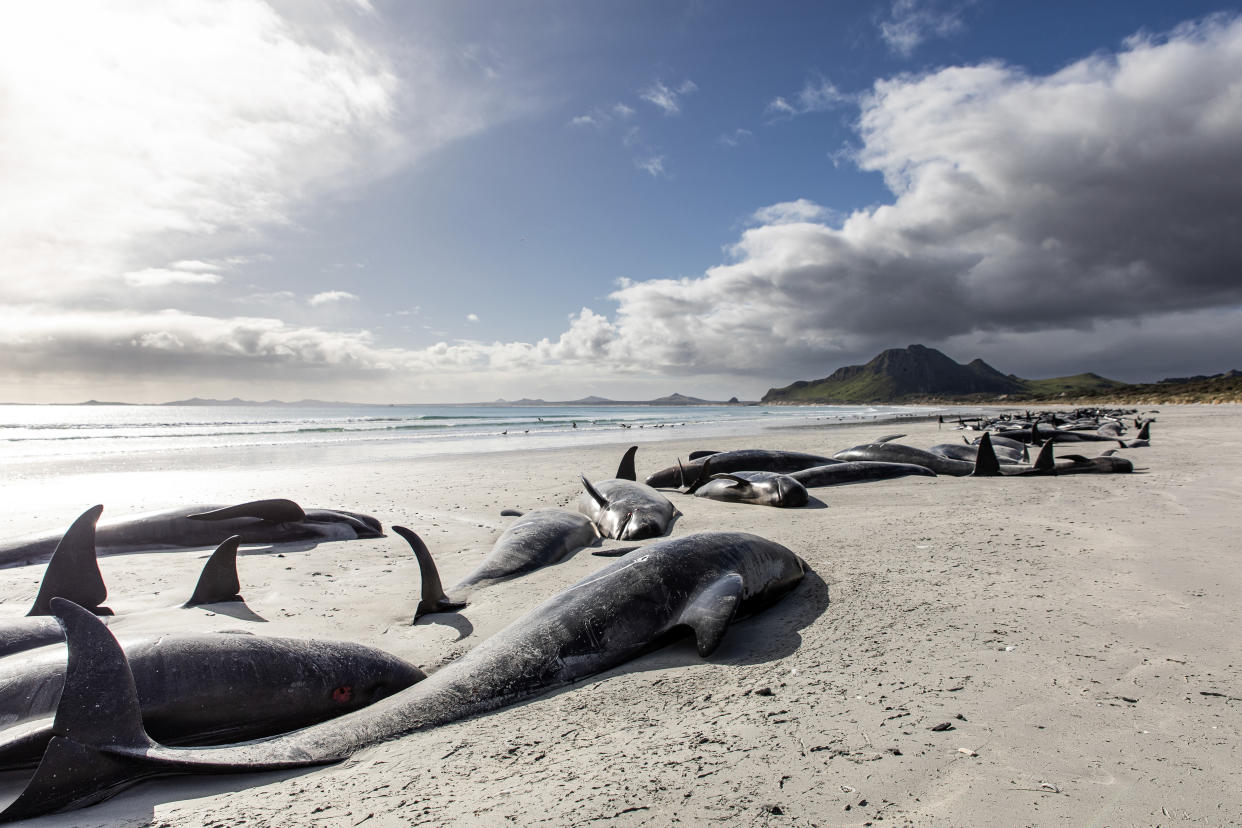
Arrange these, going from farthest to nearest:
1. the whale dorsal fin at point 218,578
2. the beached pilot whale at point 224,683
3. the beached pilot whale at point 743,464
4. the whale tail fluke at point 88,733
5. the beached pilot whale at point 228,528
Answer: the beached pilot whale at point 743,464 → the beached pilot whale at point 228,528 → the whale dorsal fin at point 218,578 → the beached pilot whale at point 224,683 → the whale tail fluke at point 88,733

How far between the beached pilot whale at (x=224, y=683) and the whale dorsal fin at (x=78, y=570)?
66.6 inches

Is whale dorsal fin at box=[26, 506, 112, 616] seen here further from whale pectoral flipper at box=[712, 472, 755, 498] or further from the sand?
whale pectoral flipper at box=[712, 472, 755, 498]

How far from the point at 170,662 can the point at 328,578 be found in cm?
283

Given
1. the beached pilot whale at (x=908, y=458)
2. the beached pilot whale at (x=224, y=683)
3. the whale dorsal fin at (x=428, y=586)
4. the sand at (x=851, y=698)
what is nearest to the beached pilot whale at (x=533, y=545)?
the sand at (x=851, y=698)

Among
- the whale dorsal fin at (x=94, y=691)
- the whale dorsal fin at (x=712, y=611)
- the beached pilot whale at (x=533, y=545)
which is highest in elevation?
the whale dorsal fin at (x=94, y=691)

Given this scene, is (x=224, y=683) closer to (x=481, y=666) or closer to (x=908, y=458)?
(x=481, y=666)

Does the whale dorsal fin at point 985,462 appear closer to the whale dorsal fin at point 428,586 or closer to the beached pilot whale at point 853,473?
the beached pilot whale at point 853,473

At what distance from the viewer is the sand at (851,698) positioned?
2.14 m

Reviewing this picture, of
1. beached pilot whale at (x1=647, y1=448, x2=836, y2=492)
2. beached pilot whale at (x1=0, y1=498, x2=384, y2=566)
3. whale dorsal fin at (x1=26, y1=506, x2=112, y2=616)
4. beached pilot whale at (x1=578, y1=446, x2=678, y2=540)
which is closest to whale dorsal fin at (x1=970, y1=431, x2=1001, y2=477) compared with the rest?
beached pilot whale at (x1=647, y1=448, x2=836, y2=492)

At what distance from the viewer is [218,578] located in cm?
502

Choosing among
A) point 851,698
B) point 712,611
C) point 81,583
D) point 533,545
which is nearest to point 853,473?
point 533,545

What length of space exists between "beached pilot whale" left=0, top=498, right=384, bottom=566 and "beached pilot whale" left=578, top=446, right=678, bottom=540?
2.87m

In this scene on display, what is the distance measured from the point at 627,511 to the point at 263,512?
14.8 feet

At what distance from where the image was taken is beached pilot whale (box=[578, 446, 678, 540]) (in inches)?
286
